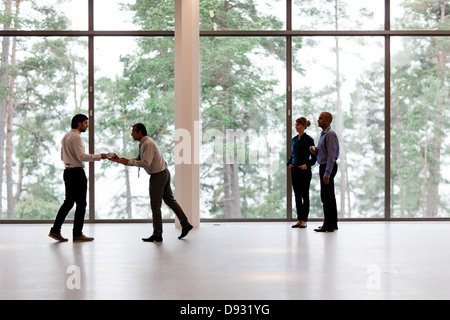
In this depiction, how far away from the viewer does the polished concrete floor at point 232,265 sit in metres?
3.84

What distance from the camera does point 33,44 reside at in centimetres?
844

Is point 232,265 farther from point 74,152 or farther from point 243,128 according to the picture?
point 243,128

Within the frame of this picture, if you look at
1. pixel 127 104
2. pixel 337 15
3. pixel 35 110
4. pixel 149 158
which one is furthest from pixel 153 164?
pixel 337 15

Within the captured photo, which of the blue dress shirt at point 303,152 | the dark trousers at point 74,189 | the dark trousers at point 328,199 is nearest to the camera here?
the dark trousers at point 74,189

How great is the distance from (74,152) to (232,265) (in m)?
2.45

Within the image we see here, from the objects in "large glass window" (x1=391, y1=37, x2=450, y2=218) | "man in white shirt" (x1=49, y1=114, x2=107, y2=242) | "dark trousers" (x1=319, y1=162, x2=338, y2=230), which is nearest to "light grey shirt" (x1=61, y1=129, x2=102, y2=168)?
"man in white shirt" (x1=49, y1=114, x2=107, y2=242)

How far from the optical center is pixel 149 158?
615 cm

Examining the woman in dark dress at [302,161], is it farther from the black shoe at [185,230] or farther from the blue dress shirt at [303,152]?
the black shoe at [185,230]

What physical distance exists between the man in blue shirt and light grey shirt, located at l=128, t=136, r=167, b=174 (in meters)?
2.17

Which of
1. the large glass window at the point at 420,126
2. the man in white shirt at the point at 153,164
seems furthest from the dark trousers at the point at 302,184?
the man in white shirt at the point at 153,164

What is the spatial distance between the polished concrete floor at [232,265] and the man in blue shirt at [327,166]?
0.27m
